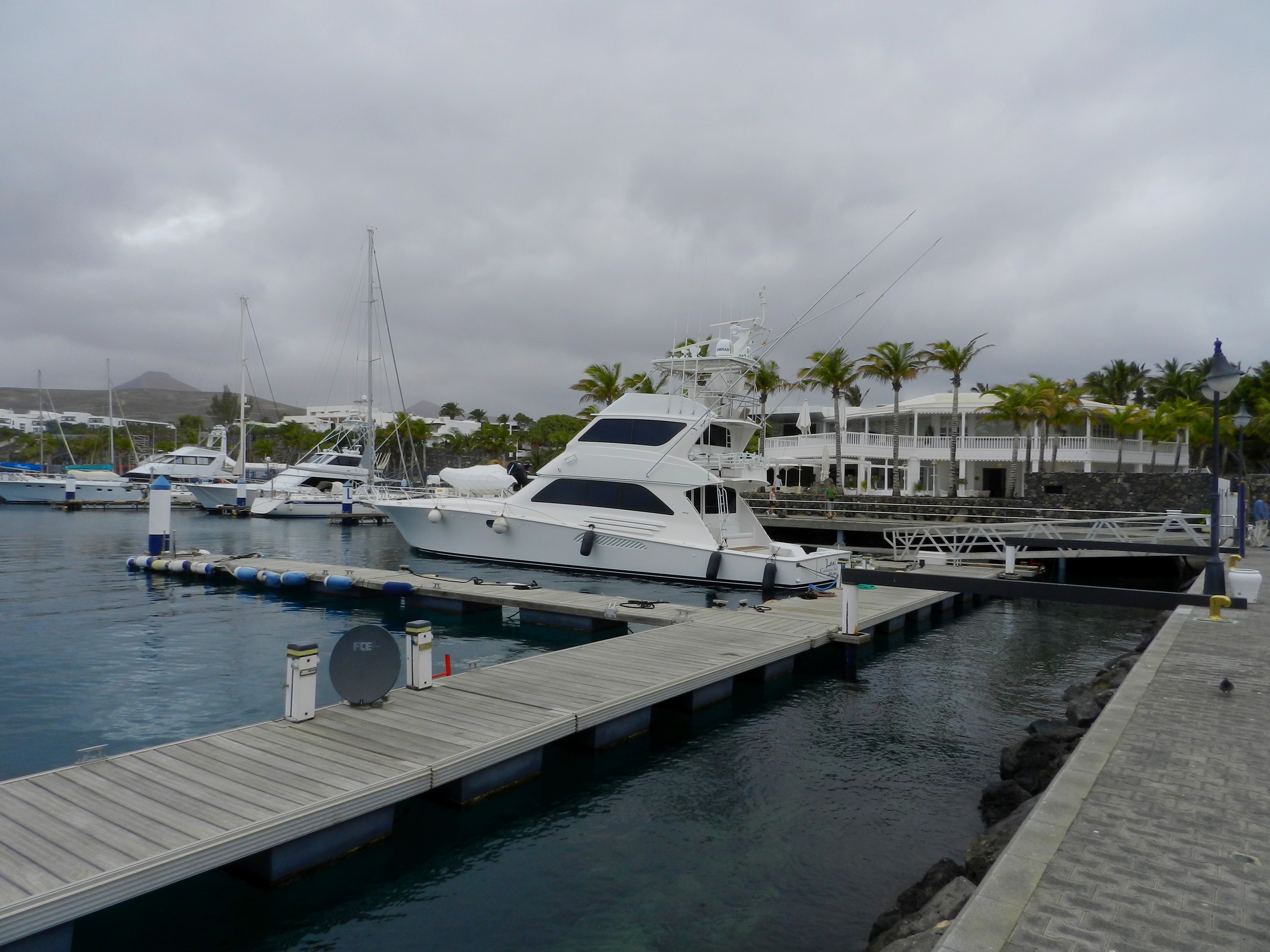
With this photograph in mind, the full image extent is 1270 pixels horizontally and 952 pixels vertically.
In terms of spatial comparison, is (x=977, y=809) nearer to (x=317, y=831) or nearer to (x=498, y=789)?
(x=498, y=789)

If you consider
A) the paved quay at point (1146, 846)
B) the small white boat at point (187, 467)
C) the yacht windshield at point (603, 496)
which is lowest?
the paved quay at point (1146, 846)

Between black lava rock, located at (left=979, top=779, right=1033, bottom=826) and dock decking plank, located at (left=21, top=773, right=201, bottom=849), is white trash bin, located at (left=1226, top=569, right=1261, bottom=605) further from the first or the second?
dock decking plank, located at (left=21, top=773, right=201, bottom=849)

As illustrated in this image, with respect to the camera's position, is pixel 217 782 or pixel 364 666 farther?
pixel 364 666

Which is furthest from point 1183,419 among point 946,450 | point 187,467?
point 187,467

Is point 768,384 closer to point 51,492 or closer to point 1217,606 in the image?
point 1217,606

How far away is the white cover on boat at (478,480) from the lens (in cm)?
2689

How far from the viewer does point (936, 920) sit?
4.35 metres

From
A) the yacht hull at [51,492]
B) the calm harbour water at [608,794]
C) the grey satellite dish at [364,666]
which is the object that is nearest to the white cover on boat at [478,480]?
the calm harbour water at [608,794]

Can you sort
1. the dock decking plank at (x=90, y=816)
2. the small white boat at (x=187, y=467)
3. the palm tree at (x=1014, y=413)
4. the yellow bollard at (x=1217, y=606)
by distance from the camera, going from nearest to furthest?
the dock decking plank at (x=90, y=816)
the yellow bollard at (x=1217, y=606)
the palm tree at (x=1014, y=413)
the small white boat at (x=187, y=467)

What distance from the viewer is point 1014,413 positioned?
35812mm

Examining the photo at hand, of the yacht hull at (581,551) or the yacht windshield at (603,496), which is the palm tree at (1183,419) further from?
the yacht windshield at (603,496)

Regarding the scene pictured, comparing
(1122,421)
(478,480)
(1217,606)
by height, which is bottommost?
(1217,606)

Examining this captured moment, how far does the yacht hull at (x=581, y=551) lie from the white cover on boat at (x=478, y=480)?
5.89 feet

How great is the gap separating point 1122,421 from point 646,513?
1119 inches
